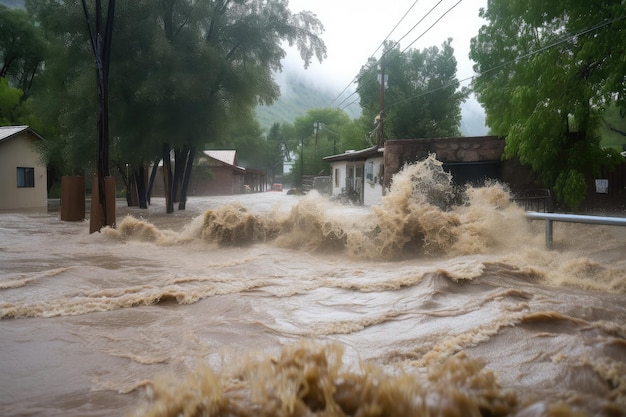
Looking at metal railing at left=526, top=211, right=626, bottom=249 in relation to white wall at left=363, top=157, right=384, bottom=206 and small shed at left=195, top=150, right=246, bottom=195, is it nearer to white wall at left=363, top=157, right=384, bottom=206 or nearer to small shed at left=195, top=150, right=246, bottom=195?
white wall at left=363, top=157, right=384, bottom=206

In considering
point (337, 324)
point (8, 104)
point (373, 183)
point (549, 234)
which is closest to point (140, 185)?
point (373, 183)

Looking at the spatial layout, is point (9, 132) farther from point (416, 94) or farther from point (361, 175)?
point (416, 94)

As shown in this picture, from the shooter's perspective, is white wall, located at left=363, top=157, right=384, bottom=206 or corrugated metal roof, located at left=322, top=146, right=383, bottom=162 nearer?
white wall, located at left=363, top=157, right=384, bottom=206

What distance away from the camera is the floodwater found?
2.61 meters

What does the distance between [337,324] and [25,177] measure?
2606cm

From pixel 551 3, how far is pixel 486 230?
7.97m

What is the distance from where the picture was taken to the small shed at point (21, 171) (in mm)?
23484

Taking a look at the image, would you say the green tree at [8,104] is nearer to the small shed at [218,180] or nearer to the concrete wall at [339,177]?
the small shed at [218,180]

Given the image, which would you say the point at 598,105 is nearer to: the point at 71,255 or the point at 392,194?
the point at 392,194

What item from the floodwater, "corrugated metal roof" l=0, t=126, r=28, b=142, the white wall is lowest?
the floodwater

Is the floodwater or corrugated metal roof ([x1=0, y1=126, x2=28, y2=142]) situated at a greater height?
corrugated metal roof ([x1=0, y1=126, x2=28, y2=142])

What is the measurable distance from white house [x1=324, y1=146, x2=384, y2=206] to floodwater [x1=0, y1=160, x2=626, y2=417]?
12.4 metres

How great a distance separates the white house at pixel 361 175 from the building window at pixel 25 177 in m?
16.7

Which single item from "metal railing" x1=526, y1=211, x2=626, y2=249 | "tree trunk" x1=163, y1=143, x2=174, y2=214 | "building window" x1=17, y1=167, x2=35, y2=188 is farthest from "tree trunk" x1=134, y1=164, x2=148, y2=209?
"metal railing" x1=526, y1=211, x2=626, y2=249
